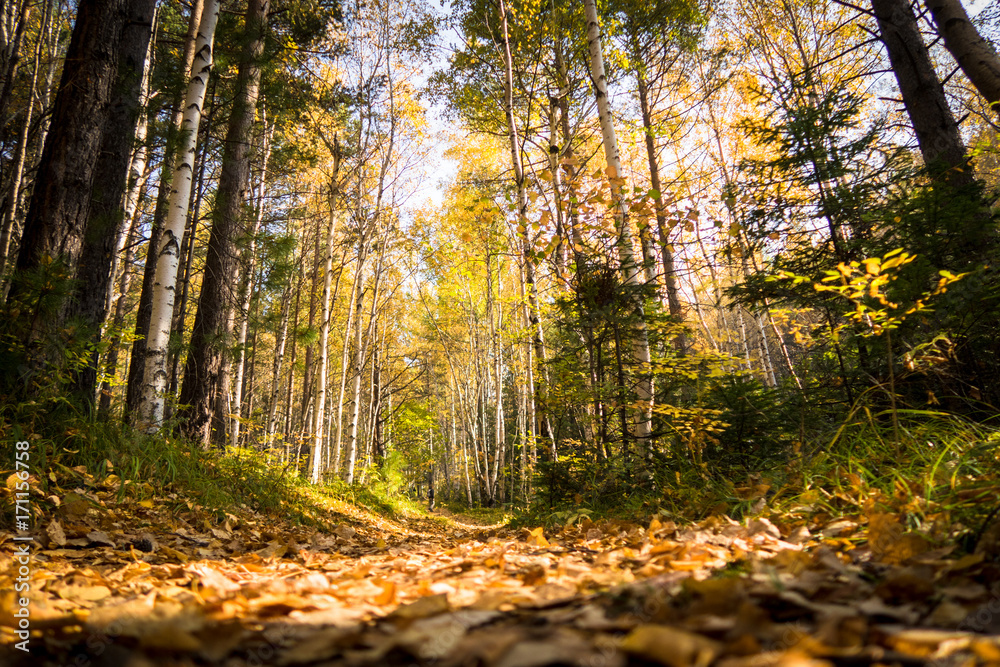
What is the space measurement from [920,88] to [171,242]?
7.44 meters

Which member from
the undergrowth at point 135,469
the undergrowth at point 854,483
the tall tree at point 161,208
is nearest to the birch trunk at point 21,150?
the tall tree at point 161,208

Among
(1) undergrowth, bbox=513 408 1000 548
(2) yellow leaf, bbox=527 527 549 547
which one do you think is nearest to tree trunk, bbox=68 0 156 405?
(2) yellow leaf, bbox=527 527 549 547

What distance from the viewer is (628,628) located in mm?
890

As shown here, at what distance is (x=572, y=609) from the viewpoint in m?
1.08

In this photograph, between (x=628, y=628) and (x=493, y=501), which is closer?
(x=628, y=628)

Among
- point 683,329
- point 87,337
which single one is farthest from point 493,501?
point 87,337

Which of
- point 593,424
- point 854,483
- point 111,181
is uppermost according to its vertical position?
point 111,181

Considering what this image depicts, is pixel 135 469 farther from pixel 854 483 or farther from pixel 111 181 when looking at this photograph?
pixel 854 483

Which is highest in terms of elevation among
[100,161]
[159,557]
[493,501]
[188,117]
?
[188,117]

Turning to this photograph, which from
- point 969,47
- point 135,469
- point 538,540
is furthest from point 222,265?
point 969,47

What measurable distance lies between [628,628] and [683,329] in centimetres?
388

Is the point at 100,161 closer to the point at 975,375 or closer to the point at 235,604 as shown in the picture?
the point at 235,604

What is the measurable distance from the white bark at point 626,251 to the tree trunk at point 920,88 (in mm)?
2783

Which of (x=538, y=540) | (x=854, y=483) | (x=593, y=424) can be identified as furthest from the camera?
(x=593, y=424)
